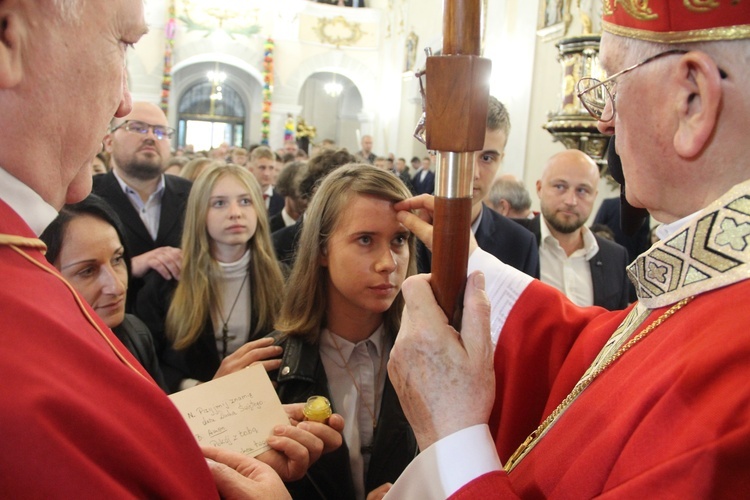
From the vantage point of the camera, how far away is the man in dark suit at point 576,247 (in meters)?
3.18

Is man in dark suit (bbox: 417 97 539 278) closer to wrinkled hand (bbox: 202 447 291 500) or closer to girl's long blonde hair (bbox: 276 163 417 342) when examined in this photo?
girl's long blonde hair (bbox: 276 163 417 342)

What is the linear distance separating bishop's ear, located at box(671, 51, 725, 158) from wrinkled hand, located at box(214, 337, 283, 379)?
1.32m

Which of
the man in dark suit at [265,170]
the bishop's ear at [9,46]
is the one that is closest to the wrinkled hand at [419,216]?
the bishop's ear at [9,46]

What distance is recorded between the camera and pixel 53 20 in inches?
31.9

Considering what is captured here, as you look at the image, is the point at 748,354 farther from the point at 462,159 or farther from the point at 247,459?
the point at 247,459

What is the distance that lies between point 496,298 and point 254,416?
25.7 inches

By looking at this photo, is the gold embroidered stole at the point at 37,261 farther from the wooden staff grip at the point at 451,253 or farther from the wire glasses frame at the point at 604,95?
the wire glasses frame at the point at 604,95

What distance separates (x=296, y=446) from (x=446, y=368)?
21.9 inches

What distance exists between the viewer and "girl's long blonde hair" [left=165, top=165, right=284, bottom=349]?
2.53 metres

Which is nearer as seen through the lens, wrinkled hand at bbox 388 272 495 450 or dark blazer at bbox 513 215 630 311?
wrinkled hand at bbox 388 272 495 450

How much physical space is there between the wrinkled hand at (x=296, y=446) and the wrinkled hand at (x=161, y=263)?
145 centimetres

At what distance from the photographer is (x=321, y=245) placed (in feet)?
6.83

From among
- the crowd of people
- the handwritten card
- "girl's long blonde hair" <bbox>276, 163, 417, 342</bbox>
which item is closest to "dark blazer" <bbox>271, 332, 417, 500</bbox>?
the crowd of people

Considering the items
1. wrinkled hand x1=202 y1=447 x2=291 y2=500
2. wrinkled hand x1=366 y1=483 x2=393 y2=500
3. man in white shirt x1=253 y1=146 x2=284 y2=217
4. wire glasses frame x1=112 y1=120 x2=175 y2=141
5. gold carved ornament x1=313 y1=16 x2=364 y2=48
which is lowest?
wrinkled hand x1=366 y1=483 x2=393 y2=500
